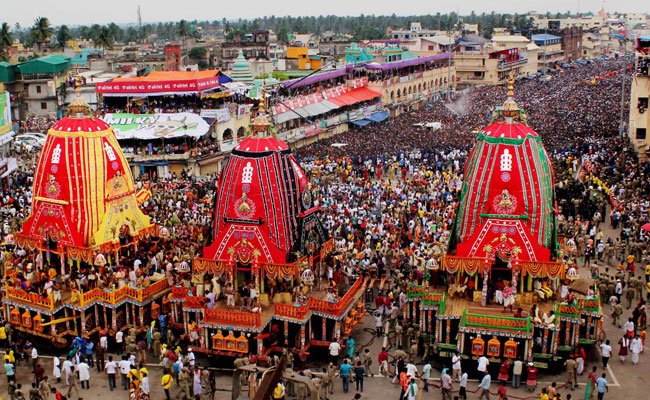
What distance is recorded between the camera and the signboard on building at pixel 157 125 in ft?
152

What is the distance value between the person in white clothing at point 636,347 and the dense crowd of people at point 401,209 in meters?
0.35

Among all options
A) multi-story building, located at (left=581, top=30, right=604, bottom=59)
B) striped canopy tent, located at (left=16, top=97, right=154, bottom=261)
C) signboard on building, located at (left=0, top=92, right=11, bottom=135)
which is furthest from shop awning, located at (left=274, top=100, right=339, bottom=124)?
multi-story building, located at (left=581, top=30, right=604, bottom=59)

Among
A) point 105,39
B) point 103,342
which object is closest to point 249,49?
point 105,39

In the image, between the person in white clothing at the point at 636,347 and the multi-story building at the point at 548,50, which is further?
the multi-story building at the point at 548,50

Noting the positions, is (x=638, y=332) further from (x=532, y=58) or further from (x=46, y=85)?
(x=532, y=58)

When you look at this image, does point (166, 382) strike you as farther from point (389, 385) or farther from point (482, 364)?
point (482, 364)

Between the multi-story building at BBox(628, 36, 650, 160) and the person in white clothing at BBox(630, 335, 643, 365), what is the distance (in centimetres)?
2851

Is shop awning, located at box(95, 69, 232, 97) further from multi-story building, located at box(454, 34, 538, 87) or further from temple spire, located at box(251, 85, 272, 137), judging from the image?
multi-story building, located at box(454, 34, 538, 87)

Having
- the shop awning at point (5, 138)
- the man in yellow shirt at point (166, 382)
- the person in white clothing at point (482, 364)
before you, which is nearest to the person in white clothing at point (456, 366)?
the person in white clothing at point (482, 364)

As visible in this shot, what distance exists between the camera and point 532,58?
114 m

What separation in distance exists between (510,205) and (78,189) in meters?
13.1

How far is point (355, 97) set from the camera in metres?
68.0

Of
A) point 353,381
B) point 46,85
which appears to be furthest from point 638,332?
point 46,85

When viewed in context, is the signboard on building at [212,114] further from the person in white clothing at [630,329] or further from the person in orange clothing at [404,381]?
the person in white clothing at [630,329]
